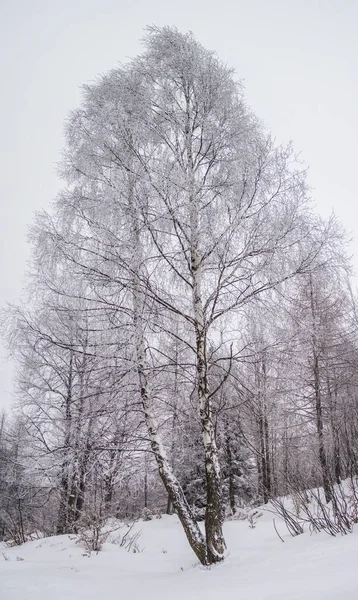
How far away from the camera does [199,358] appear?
4.53m

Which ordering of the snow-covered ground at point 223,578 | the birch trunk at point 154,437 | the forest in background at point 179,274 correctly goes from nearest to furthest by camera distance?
the snow-covered ground at point 223,578
the birch trunk at point 154,437
the forest in background at point 179,274

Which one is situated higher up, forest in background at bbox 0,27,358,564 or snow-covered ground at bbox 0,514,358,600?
forest in background at bbox 0,27,358,564

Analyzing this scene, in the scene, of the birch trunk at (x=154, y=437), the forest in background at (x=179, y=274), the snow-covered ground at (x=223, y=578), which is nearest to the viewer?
the snow-covered ground at (x=223, y=578)

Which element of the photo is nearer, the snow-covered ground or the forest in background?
the snow-covered ground

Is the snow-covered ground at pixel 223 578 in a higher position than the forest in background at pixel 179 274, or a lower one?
lower

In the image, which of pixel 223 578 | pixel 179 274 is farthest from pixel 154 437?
pixel 179 274

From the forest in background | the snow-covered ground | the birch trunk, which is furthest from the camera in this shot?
the forest in background

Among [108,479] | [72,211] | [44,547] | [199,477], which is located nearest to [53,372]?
[44,547]

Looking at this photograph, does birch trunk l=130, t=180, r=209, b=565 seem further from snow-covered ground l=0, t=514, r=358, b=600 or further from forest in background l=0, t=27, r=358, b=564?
snow-covered ground l=0, t=514, r=358, b=600

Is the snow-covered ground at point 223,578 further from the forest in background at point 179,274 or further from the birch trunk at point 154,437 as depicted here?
the forest in background at point 179,274

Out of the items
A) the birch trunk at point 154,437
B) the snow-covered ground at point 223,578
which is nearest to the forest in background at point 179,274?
the birch trunk at point 154,437

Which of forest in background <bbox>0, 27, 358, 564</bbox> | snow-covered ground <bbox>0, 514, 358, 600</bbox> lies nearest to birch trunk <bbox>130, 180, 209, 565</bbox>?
forest in background <bbox>0, 27, 358, 564</bbox>

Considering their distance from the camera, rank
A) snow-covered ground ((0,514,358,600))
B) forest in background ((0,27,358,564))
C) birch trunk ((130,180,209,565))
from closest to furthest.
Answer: snow-covered ground ((0,514,358,600)) → birch trunk ((130,180,209,565)) → forest in background ((0,27,358,564))

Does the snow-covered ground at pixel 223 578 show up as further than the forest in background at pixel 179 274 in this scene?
No
